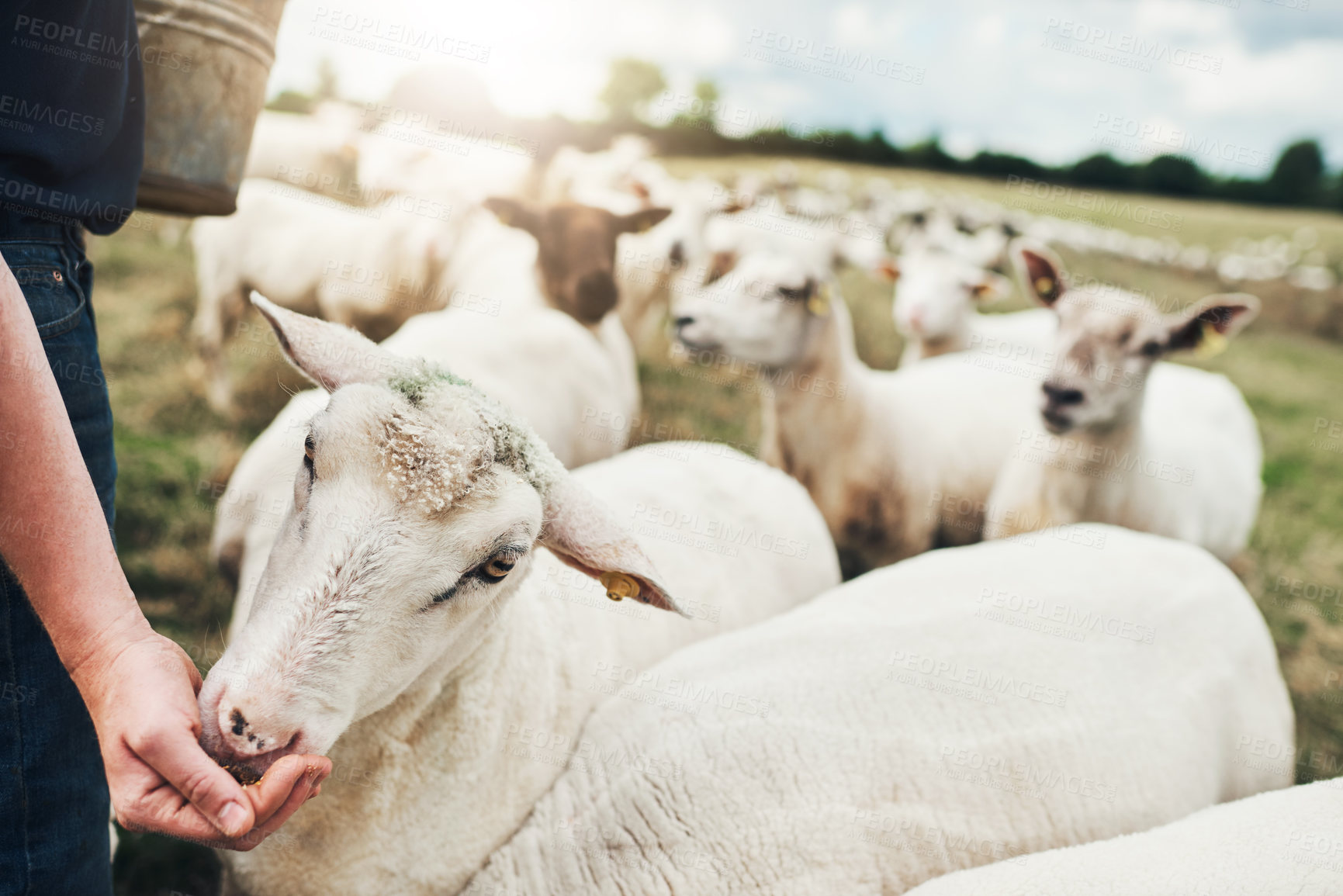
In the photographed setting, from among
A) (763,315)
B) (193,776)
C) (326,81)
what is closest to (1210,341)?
(763,315)

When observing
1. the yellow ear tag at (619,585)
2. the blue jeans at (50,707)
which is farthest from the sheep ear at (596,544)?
the blue jeans at (50,707)

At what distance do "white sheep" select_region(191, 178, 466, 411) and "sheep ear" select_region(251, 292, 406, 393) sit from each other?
4.54 meters

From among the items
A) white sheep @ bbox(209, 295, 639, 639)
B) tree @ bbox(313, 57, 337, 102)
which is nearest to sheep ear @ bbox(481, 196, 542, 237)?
white sheep @ bbox(209, 295, 639, 639)

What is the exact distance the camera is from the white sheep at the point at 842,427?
498 centimetres

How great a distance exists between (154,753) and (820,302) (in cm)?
435

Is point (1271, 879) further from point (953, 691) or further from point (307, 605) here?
point (307, 605)

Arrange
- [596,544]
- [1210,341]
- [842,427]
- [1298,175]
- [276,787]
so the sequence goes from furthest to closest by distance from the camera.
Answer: [1298,175], [842,427], [1210,341], [596,544], [276,787]

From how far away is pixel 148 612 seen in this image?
3484mm

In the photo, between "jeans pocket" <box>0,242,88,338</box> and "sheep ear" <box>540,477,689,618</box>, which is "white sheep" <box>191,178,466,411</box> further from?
"sheep ear" <box>540,477,689,618</box>

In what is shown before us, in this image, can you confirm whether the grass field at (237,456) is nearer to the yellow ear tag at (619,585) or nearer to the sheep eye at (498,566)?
the sheep eye at (498,566)

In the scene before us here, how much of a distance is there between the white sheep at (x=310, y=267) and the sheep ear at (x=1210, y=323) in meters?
5.00

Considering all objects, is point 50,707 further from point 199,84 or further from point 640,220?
point 640,220

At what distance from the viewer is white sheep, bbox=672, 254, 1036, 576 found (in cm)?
498

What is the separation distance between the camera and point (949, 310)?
24.1 ft
